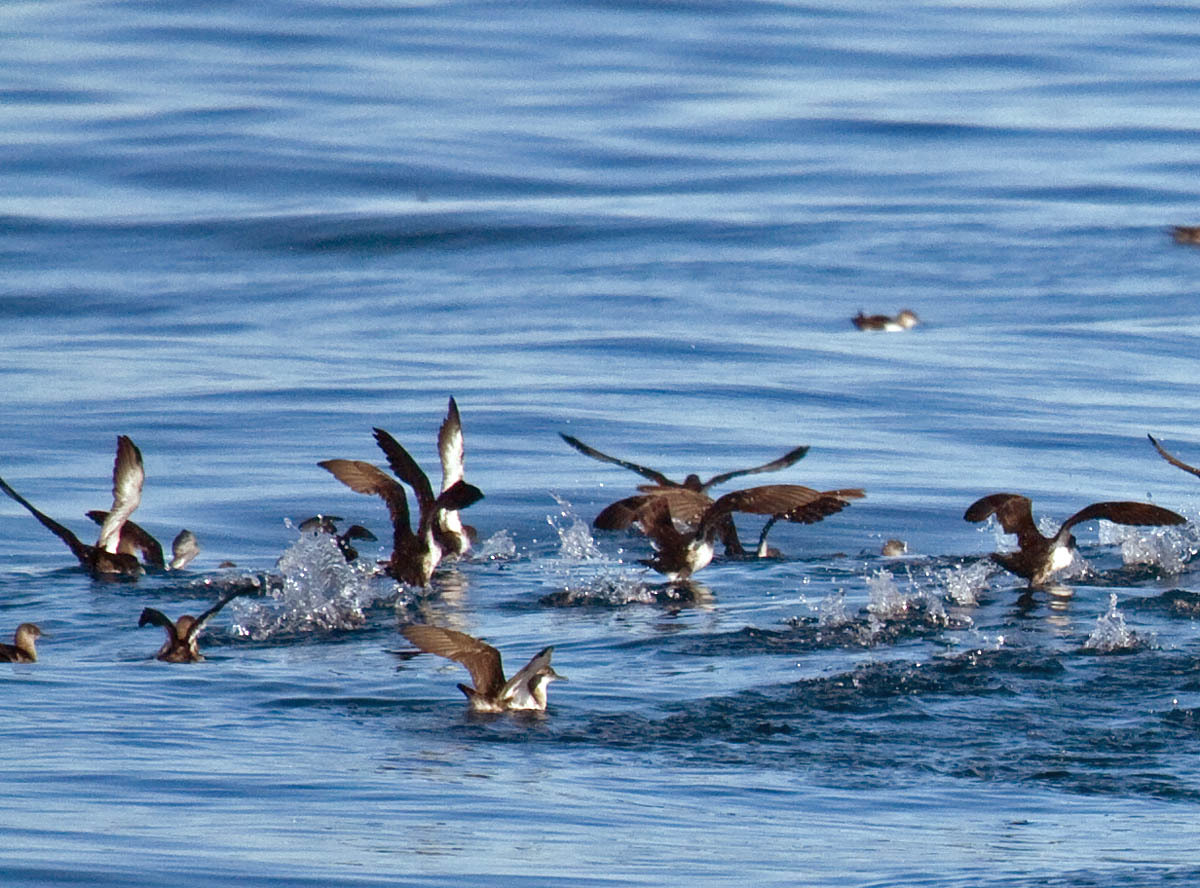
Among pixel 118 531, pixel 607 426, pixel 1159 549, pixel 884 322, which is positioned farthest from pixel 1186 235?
pixel 118 531

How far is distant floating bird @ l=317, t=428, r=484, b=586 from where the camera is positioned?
25.3 feet

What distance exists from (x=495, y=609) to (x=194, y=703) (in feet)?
6.14

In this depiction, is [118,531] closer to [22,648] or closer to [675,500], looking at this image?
[22,648]

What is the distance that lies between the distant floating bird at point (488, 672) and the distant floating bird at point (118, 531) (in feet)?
8.08

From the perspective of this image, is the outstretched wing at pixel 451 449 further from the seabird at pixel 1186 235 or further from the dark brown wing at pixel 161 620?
the seabird at pixel 1186 235

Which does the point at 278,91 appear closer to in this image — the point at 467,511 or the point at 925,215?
the point at 925,215

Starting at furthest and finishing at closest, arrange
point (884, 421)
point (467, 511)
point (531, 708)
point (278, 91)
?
1. point (278, 91)
2. point (884, 421)
3. point (467, 511)
4. point (531, 708)

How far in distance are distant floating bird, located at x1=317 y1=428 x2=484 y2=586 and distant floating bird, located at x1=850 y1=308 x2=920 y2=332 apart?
29.7 feet

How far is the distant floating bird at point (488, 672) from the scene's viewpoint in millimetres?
5945

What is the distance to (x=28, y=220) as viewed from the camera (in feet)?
70.5

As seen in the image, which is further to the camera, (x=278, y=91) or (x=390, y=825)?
(x=278, y=91)

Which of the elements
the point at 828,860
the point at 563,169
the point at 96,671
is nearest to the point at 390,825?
the point at 828,860

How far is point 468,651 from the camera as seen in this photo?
5.95 m

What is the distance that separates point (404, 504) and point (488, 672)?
182cm
